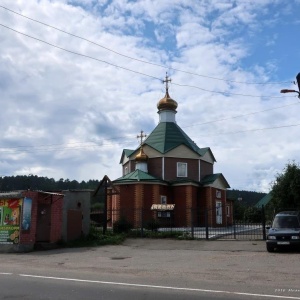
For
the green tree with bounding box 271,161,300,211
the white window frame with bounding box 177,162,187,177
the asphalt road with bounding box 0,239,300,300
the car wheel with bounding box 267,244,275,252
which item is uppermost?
the white window frame with bounding box 177,162,187,177

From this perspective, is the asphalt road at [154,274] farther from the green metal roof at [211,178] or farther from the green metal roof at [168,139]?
the green metal roof at [168,139]

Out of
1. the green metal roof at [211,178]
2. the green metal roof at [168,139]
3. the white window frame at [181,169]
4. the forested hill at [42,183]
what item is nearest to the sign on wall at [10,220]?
the green metal roof at [168,139]

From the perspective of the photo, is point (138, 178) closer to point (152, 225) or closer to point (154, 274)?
point (152, 225)

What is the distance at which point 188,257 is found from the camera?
698 inches

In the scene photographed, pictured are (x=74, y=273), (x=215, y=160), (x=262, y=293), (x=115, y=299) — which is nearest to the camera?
(x=115, y=299)

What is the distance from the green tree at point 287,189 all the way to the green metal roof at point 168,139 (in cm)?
1404

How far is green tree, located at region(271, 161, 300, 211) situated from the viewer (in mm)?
26664

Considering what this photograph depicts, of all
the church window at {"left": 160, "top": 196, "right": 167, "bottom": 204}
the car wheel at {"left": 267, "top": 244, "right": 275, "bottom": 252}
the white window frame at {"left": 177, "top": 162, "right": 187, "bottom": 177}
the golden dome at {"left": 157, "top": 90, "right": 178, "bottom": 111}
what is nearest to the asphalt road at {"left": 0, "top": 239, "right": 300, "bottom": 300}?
the car wheel at {"left": 267, "top": 244, "right": 275, "bottom": 252}

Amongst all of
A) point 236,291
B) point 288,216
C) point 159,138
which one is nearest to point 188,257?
point 288,216

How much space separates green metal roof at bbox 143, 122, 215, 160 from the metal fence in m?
6.33

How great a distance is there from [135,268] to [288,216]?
28.3 feet

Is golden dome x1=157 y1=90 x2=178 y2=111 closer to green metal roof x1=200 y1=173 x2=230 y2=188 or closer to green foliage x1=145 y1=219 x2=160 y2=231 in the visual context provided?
green metal roof x1=200 y1=173 x2=230 y2=188

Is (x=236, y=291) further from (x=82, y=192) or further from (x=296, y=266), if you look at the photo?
(x=82, y=192)

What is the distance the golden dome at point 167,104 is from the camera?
146 ft
